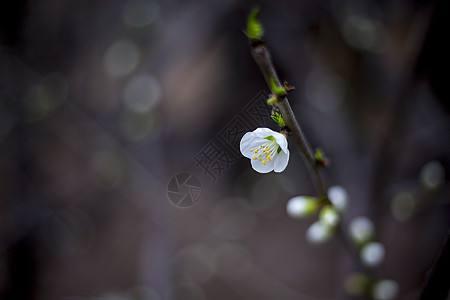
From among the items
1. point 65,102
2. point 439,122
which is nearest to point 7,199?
point 65,102

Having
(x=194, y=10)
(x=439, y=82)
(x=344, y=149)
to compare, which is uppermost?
(x=439, y=82)

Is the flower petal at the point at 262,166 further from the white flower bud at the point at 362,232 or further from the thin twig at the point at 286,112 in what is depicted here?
the white flower bud at the point at 362,232

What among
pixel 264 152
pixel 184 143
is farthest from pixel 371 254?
pixel 184 143

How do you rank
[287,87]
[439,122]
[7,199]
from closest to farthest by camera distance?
Result: [287,87], [439,122], [7,199]

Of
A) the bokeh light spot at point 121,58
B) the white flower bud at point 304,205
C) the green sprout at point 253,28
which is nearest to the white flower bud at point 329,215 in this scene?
the white flower bud at point 304,205

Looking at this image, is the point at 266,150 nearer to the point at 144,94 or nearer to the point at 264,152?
the point at 264,152

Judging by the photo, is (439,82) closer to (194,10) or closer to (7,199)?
(194,10)
